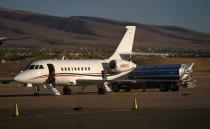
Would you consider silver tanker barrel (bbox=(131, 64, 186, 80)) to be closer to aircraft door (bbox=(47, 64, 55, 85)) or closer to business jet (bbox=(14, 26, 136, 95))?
business jet (bbox=(14, 26, 136, 95))

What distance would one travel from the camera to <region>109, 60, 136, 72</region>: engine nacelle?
2159 inches

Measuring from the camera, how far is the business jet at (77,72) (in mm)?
50844

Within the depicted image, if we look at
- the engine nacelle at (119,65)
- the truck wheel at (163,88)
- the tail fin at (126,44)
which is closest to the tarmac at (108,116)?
the engine nacelle at (119,65)

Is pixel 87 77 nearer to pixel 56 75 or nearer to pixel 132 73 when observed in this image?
pixel 56 75

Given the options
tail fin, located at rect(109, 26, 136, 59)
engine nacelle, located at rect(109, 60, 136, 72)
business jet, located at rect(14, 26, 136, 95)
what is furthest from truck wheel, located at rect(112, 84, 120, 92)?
engine nacelle, located at rect(109, 60, 136, 72)

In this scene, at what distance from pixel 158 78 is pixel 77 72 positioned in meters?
8.73

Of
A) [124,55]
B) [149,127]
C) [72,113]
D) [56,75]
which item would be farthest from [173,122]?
[124,55]

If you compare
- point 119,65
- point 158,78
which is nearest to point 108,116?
point 119,65

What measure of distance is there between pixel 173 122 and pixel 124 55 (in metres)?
30.2

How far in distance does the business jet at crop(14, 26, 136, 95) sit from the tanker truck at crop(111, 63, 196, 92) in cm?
249

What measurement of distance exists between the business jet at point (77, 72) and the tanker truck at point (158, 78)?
2490 millimetres

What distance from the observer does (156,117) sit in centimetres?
2947

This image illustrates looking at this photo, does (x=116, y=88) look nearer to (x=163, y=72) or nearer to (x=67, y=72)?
(x=163, y=72)

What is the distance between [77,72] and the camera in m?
53.4
